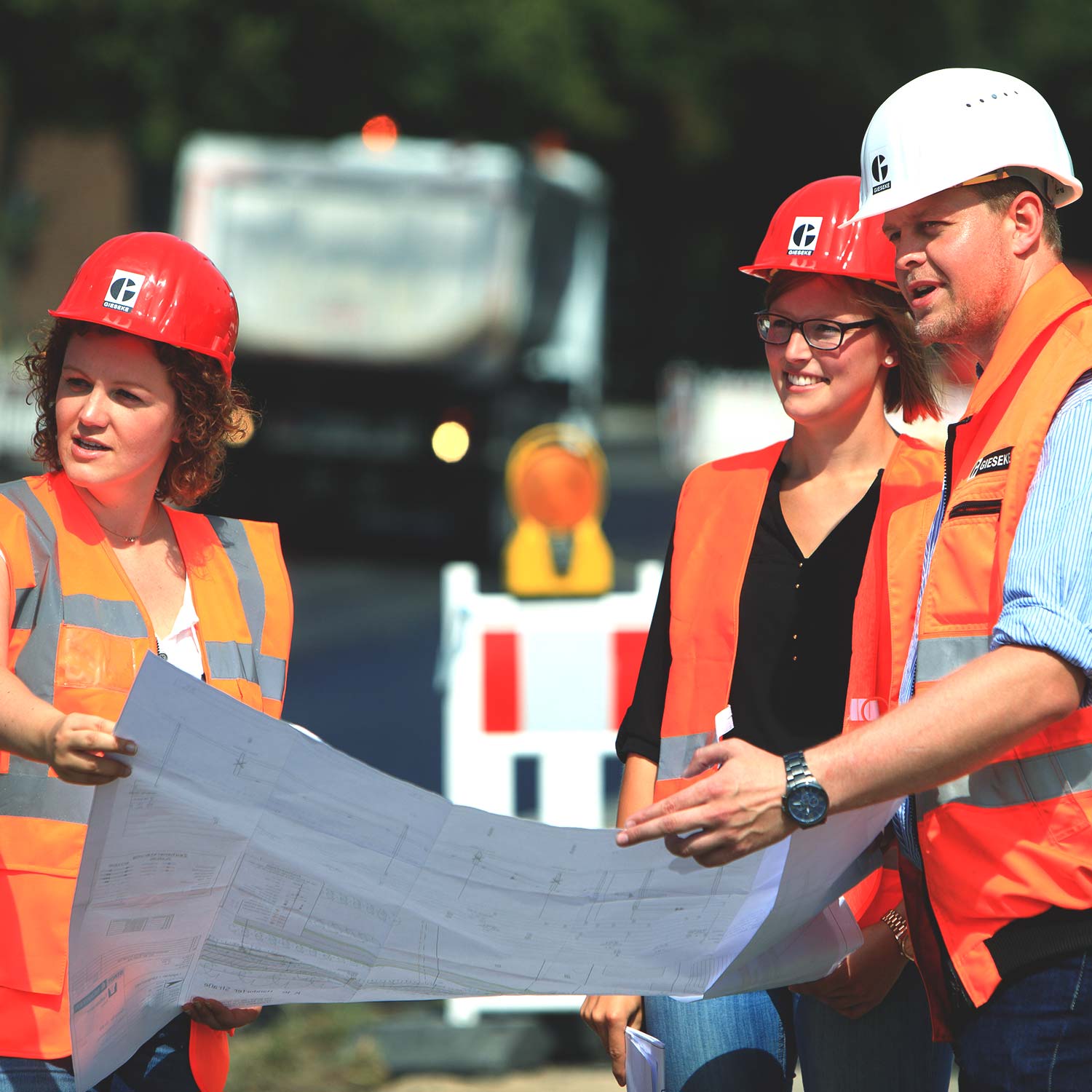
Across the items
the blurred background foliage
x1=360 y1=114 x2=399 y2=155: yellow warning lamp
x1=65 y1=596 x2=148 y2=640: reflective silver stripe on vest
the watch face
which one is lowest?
the watch face

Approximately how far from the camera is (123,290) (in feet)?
8.93

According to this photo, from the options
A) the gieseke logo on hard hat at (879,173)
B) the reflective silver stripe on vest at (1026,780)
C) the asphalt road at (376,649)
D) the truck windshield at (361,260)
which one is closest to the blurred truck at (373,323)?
the truck windshield at (361,260)

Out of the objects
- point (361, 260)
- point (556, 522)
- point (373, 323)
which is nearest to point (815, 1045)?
point (556, 522)

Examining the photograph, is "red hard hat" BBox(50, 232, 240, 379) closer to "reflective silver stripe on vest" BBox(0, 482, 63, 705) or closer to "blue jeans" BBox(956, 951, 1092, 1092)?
"reflective silver stripe on vest" BBox(0, 482, 63, 705)

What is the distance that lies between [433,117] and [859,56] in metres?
11.2

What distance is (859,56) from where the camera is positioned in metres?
36.7

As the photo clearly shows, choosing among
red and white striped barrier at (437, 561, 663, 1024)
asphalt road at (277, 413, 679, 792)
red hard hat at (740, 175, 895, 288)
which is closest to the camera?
red hard hat at (740, 175, 895, 288)

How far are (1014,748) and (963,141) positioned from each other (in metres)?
0.86

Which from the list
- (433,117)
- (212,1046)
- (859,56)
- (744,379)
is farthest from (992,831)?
(859,56)

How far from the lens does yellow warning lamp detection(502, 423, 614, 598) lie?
5.23 meters

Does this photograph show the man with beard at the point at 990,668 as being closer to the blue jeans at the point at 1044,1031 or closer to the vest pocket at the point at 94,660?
the blue jeans at the point at 1044,1031

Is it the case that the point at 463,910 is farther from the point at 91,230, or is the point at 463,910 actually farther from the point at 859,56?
the point at 859,56

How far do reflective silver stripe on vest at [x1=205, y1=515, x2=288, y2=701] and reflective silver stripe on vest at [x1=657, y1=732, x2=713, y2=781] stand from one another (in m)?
0.66

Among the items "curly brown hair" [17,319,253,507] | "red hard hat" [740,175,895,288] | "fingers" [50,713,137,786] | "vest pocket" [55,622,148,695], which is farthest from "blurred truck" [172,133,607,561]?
"fingers" [50,713,137,786]
